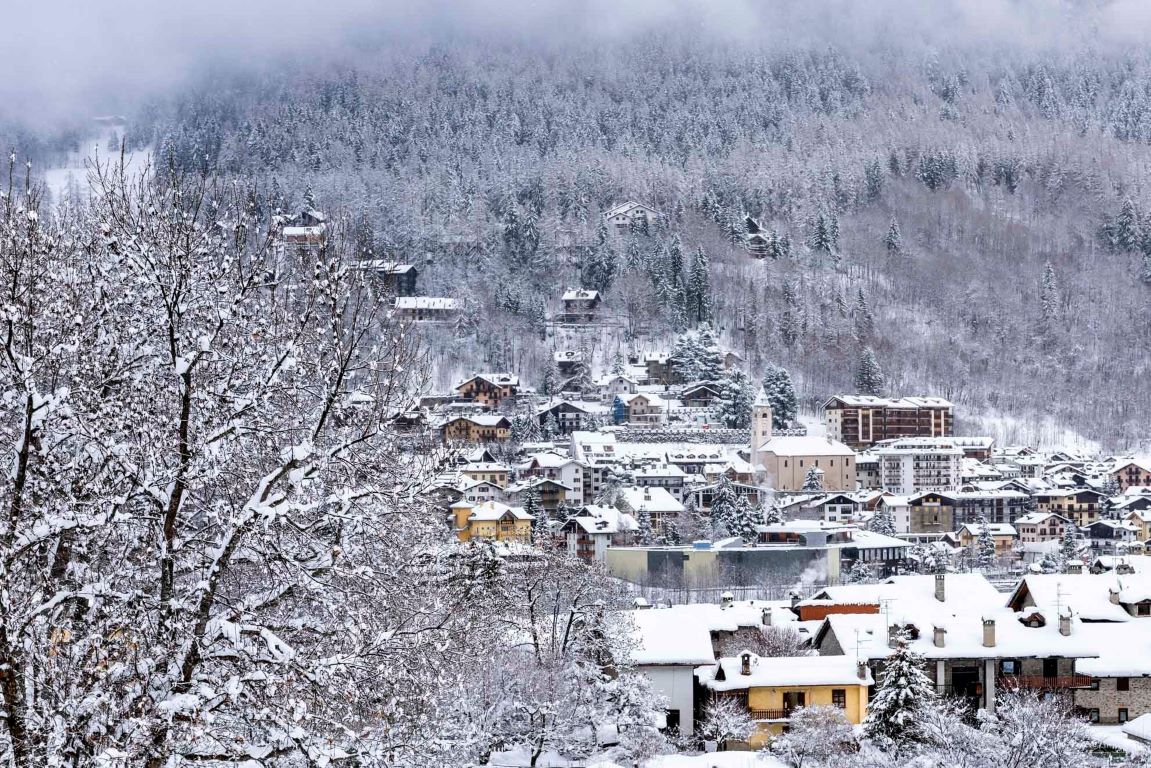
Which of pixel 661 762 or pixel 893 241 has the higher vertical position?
pixel 893 241

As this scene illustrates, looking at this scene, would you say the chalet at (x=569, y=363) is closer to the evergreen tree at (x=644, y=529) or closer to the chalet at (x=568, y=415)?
the chalet at (x=568, y=415)

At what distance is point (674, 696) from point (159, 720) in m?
23.6

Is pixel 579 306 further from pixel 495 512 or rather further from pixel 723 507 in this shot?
pixel 495 512

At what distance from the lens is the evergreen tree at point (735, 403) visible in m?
95.6

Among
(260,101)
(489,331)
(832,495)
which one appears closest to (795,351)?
(489,331)

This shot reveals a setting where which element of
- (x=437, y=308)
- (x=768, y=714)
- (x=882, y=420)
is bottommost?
(x=768, y=714)

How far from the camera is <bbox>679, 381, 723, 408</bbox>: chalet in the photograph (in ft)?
322

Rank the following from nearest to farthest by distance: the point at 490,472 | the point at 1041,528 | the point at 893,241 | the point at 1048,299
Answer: the point at 1041,528
the point at 490,472
the point at 1048,299
the point at 893,241

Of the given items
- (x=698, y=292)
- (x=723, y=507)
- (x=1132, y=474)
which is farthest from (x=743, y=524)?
(x=698, y=292)

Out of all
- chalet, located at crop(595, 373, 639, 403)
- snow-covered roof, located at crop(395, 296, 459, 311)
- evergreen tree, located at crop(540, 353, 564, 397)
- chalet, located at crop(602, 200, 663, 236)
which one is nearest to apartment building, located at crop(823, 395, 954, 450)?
chalet, located at crop(595, 373, 639, 403)

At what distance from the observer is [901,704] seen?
23.6 metres

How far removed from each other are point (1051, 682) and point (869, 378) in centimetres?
7972

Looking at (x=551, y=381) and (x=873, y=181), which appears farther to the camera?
(x=873, y=181)

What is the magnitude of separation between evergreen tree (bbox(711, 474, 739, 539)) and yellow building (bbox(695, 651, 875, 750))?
38.1m
